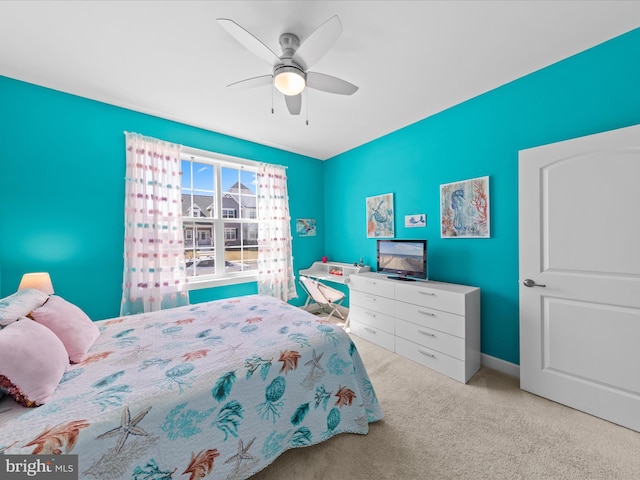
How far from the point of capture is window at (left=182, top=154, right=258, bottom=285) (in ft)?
10.3

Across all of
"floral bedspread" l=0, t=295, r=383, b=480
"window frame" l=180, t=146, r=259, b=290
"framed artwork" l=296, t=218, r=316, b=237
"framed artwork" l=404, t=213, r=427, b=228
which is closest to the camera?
"floral bedspread" l=0, t=295, r=383, b=480

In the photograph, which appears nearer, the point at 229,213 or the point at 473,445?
the point at 473,445

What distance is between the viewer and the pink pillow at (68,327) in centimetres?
136

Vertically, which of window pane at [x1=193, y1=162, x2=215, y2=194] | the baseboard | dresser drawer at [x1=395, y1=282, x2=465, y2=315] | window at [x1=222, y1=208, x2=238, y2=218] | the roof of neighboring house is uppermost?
window pane at [x1=193, y1=162, x2=215, y2=194]

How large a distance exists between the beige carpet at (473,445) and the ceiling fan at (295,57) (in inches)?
94.8

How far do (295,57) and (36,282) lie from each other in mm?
2671

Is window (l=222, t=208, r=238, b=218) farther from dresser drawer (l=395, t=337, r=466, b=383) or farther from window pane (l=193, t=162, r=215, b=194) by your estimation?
dresser drawer (l=395, t=337, r=466, b=383)

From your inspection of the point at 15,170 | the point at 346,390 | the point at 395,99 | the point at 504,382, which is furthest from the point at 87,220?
the point at 504,382

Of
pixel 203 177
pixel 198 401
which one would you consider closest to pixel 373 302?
pixel 198 401

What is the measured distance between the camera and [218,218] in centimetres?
337

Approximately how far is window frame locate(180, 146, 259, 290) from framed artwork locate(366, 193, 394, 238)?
1.82 meters

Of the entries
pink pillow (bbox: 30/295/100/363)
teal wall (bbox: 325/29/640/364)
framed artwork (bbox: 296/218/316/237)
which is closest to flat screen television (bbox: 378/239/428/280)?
teal wall (bbox: 325/29/640/364)

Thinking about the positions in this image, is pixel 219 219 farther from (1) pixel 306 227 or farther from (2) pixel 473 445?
(2) pixel 473 445

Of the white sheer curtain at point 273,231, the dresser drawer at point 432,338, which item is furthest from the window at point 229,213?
the dresser drawer at point 432,338
